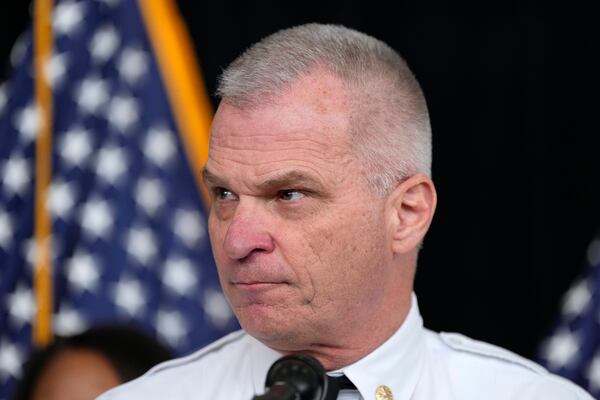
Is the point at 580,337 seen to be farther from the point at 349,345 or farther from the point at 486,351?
the point at 349,345

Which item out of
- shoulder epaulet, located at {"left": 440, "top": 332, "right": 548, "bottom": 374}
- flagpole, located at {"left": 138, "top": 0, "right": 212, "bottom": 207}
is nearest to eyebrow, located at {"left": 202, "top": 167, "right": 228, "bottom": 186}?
shoulder epaulet, located at {"left": 440, "top": 332, "right": 548, "bottom": 374}

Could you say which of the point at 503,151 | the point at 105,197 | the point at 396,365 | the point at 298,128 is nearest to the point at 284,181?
the point at 298,128

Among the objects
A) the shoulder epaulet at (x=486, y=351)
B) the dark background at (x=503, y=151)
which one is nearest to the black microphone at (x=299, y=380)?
the shoulder epaulet at (x=486, y=351)

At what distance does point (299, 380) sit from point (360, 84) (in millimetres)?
693

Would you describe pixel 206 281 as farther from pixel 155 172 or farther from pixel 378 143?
pixel 378 143

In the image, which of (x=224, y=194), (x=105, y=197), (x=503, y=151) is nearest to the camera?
(x=224, y=194)

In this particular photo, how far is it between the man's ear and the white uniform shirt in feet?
0.66

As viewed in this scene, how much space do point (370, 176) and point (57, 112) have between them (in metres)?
2.49

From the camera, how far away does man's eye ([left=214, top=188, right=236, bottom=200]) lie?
2.26 m

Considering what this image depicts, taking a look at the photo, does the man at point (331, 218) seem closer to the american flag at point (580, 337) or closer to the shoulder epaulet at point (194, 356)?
the shoulder epaulet at point (194, 356)

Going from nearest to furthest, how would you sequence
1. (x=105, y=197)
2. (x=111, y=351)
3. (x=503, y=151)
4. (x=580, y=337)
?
(x=111, y=351) < (x=580, y=337) < (x=105, y=197) < (x=503, y=151)

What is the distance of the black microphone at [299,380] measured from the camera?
6.10 feet

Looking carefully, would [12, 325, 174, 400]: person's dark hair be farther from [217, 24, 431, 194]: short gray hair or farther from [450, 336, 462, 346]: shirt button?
[217, 24, 431, 194]: short gray hair

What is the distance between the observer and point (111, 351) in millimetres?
3691
